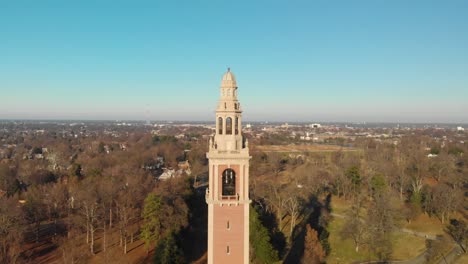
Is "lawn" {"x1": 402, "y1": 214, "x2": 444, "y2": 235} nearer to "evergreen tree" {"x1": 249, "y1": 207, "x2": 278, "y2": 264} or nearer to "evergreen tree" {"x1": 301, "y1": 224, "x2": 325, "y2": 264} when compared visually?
"evergreen tree" {"x1": 301, "y1": 224, "x2": 325, "y2": 264}

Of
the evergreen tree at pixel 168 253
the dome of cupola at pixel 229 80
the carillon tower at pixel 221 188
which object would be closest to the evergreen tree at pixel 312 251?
the evergreen tree at pixel 168 253

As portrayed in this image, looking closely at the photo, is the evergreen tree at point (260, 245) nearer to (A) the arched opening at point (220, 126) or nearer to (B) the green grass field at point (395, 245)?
(B) the green grass field at point (395, 245)

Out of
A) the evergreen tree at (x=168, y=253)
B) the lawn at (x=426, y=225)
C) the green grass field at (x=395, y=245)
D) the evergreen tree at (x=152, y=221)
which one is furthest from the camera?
the lawn at (x=426, y=225)

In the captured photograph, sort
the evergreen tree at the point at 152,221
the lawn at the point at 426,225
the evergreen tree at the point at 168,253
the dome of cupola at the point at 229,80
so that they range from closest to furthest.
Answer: the dome of cupola at the point at 229,80 < the evergreen tree at the point at 168,253 < the evergreen tree at the point at 152,221 < the lawn at the point at 426,225

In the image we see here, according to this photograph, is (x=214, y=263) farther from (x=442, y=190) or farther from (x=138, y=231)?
(x=442, y=190)

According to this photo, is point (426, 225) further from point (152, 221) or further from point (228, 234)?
point (228, 234)

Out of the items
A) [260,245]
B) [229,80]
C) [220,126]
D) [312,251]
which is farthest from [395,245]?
[229,80]

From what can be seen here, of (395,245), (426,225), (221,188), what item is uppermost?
(221,188)
